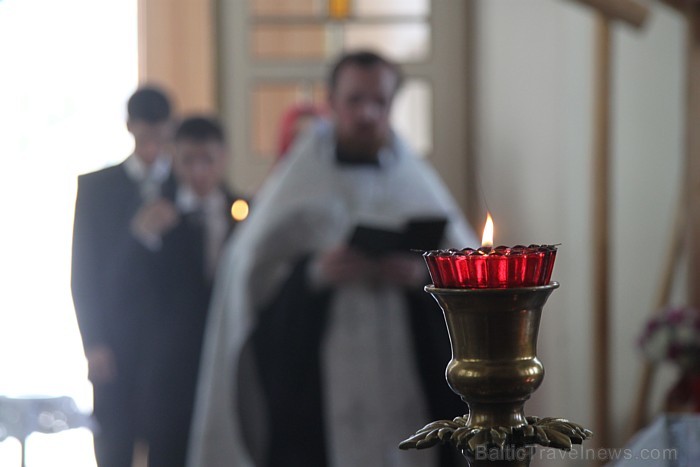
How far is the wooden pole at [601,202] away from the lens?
326 centimetres

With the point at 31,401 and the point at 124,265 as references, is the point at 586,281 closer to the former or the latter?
the point at 124,265

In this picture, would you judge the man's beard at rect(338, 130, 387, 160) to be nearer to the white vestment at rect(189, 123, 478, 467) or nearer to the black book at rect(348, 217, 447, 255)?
the white vestment at rect(189, 123, 478, 467)

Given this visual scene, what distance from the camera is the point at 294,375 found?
288 cm

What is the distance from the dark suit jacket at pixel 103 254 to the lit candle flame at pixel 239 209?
1.31 feet

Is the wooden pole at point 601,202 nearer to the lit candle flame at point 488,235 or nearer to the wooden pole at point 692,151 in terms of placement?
the wooden pole at point 692,151

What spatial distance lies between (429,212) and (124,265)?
1.20m

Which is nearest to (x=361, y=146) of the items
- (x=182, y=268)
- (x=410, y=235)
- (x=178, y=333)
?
(x=410, y=235)

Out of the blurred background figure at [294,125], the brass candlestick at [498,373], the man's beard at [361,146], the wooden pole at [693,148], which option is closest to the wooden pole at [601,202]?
the wooden pole at [693,148]

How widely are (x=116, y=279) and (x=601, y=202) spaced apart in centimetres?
159

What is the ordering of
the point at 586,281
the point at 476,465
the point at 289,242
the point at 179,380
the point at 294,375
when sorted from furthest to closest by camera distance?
the point at 586,281
the point at 179,380
the point at 289,242
the point at 294,375
the point at 476,465

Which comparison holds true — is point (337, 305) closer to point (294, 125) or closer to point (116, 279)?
point (294, 125)

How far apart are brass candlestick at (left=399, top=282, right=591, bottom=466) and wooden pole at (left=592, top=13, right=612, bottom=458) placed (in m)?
2.82

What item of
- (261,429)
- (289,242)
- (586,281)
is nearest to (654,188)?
(586,281)

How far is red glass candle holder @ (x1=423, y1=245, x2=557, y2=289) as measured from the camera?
49 centimetres
